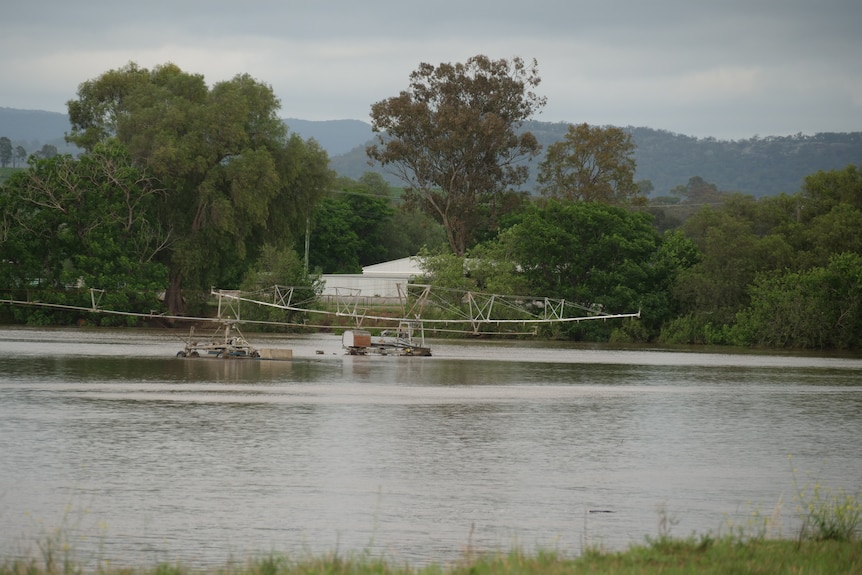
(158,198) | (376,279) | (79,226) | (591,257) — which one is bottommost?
(376,279)

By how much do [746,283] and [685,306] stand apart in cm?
584

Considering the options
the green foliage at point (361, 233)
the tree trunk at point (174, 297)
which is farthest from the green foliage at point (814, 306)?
the tree trunk at point (174, 297)

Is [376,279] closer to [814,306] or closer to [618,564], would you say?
[814,306]

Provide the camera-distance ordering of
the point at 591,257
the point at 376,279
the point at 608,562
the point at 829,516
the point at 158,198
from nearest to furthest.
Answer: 1. the point at 608,562
2. the point at 829,516
3. the point at 158,198
4. the point at 591,257
5. the point at 376,279

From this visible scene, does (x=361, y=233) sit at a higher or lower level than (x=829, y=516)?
higher

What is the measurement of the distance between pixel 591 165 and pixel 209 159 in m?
47.0

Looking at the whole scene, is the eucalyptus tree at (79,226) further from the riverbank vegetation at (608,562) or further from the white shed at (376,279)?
the riverbank vegetation at (608,562)

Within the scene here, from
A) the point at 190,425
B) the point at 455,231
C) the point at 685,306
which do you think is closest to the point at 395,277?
the point at 455,231

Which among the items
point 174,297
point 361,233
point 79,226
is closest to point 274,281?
point 174,297

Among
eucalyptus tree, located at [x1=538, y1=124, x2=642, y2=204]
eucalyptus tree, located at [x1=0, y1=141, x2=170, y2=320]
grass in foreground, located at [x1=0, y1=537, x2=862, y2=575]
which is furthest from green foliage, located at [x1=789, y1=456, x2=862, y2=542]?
eucalyptus tree, located at [x1=538, y1=124, x2=642, y2=204]

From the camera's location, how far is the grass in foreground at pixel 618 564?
12.9m

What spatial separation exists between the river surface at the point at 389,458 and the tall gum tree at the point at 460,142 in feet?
179

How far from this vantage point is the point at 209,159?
294ft

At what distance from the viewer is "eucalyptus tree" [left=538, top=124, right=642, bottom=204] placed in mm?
120250
